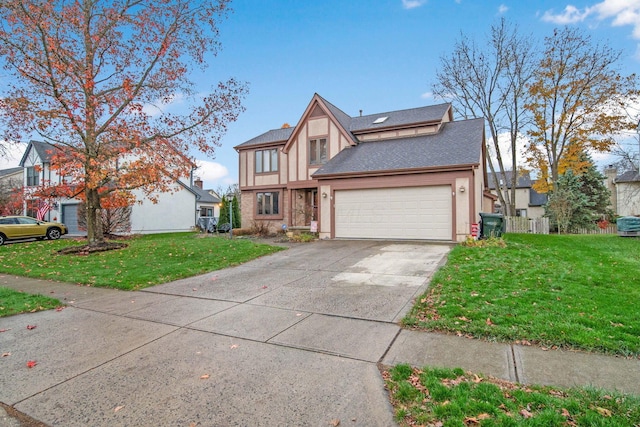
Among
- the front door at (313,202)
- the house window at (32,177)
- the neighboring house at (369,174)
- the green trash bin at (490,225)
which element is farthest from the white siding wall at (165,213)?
the green trash bin at (490,225)

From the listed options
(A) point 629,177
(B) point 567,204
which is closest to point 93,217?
(B) point 567,204

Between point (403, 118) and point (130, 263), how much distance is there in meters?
14.2

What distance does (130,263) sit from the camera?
31.8 ft

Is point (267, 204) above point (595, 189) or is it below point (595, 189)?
below

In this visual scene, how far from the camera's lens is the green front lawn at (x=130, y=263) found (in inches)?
310

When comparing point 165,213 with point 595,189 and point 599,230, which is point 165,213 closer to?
point 599,230

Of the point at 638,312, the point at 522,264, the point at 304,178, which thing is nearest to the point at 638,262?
the point at 522,264

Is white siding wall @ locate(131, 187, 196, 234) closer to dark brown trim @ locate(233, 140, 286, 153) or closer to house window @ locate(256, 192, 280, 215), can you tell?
dark brown trim @ locate(233, 140, 286, 153)

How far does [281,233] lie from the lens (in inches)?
700

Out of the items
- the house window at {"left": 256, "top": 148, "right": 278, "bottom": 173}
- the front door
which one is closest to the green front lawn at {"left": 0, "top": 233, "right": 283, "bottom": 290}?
the front door

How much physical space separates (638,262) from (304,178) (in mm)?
13325

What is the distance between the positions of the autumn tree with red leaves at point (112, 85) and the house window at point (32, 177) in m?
18.1

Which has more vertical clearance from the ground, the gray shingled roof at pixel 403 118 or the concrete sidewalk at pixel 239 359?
the gray shingled roof at pixel 403 118

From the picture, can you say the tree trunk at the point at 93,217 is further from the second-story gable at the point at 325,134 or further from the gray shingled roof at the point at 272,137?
the gray shingled roof at the point at 272,137
